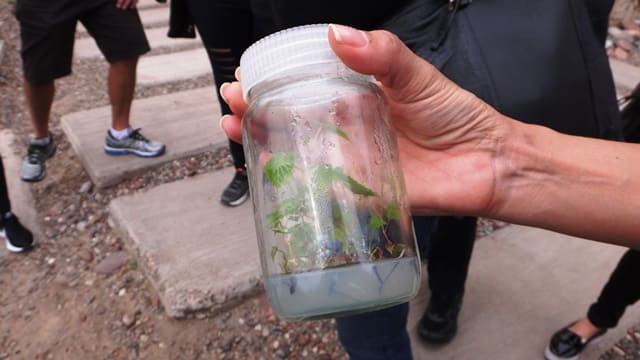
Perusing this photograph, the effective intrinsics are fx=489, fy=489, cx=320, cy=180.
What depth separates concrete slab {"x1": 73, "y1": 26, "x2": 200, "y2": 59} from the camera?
4.44 metres

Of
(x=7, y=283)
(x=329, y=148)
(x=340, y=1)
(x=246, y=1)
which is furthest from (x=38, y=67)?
(x=329, y=148)

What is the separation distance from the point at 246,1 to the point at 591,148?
4.76ft

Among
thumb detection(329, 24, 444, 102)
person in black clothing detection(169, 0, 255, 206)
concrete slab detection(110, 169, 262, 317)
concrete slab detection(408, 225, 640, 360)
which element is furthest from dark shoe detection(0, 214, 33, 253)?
thumb detection(329, 24, 444, 102)

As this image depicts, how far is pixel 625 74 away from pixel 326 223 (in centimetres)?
424

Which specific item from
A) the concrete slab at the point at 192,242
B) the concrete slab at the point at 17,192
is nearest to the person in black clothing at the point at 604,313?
the concrete slab at the point at 192,242

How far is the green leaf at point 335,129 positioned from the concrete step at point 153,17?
187 inches

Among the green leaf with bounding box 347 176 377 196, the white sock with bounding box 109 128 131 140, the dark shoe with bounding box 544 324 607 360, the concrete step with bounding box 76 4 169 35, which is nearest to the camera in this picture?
the green leaf with bounding box 347 176 377 196

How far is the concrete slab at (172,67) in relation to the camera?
393cm

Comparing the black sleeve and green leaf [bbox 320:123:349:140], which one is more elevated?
the black sleeve

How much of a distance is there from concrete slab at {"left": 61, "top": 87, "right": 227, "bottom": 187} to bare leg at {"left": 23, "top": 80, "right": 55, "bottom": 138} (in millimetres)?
194

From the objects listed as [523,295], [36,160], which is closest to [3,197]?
[36,160]

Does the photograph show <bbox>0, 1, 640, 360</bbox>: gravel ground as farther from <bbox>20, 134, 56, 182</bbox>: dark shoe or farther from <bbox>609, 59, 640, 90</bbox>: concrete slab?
<bbox>609, 59, 640, 90</bbox>: concrete slab

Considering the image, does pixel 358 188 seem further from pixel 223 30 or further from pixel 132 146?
pixel 132 146

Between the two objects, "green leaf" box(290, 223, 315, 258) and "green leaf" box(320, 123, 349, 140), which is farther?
"green leaf" box(320, 123, 349, 140)
